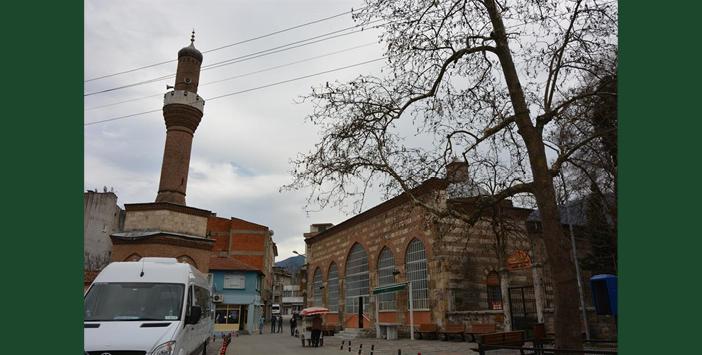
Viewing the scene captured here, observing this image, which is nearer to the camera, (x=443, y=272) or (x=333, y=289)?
(x=443, y=272)

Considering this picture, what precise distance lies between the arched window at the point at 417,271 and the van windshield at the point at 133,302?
48.5 ft

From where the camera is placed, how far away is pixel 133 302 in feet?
25.2

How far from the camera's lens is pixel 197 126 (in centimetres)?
2988

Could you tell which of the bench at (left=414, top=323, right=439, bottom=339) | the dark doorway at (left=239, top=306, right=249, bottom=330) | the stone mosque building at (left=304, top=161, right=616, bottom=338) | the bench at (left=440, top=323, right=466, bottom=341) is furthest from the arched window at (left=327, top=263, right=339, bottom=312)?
the bench at (left=440, top=323, right=466, bottom=341)

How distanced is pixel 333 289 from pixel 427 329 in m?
13.2

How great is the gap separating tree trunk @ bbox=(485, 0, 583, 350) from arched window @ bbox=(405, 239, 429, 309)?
13282 millimetres

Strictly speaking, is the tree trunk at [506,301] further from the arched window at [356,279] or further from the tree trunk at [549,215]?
the arched window at [356,279]

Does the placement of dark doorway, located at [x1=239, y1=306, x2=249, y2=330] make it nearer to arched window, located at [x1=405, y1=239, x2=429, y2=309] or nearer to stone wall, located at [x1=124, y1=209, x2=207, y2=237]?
stone wall, located at [x1=124, y1=209, x2=207, y2=237]

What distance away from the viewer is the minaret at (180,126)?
92.3ft

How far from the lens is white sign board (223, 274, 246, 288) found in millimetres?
35250

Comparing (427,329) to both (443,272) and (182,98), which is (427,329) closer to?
(443,272)

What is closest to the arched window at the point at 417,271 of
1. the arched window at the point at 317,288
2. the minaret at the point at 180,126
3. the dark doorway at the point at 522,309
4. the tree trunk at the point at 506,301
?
the dark doorway at the point at 522,309

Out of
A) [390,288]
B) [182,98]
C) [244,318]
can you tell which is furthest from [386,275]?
[182,98]

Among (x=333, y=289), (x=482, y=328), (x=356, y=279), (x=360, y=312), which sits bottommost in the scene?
(x=482, y=328)
